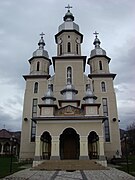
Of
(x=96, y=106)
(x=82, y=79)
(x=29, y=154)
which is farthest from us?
(x=82, y=79)

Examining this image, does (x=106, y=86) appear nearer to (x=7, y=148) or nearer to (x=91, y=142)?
(x=91, y=142)

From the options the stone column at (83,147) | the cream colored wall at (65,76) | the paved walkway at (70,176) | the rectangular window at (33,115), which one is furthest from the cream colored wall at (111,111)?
the paved walkway at (70,176)

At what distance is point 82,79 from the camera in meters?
29.0

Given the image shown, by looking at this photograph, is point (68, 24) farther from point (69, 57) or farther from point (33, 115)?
point (33, 115)

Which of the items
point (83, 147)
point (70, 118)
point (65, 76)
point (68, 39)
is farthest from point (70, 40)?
point (83, 147)

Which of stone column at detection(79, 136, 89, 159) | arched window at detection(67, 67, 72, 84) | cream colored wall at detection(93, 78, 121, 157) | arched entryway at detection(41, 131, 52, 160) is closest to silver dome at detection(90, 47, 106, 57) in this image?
cream colored wall at detection(93, 78, 121, 157)

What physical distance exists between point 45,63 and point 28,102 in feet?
24.3

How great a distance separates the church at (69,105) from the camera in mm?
20516

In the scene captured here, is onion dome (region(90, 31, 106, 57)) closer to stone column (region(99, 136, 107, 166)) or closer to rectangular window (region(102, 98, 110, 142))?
rectangular window (region(102, 98, 110, 142))

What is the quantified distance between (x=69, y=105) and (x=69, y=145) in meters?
5.01

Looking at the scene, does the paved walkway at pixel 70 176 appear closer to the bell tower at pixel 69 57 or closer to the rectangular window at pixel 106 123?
the rectangular window at pixel 106 123

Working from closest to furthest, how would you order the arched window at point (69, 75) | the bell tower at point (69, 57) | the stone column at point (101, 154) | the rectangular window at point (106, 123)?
1. the stone column at point (101, 154)
2. the rectangular window at point (106, 123)
3. the bell tower at point (69, 57)
4. the arched window at point (69, 75)

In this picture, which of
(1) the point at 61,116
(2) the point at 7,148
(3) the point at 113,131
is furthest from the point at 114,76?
(2) the point at 7,148

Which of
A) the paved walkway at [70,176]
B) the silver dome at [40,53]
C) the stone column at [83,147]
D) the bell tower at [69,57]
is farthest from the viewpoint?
the silver dome at [40,53]
